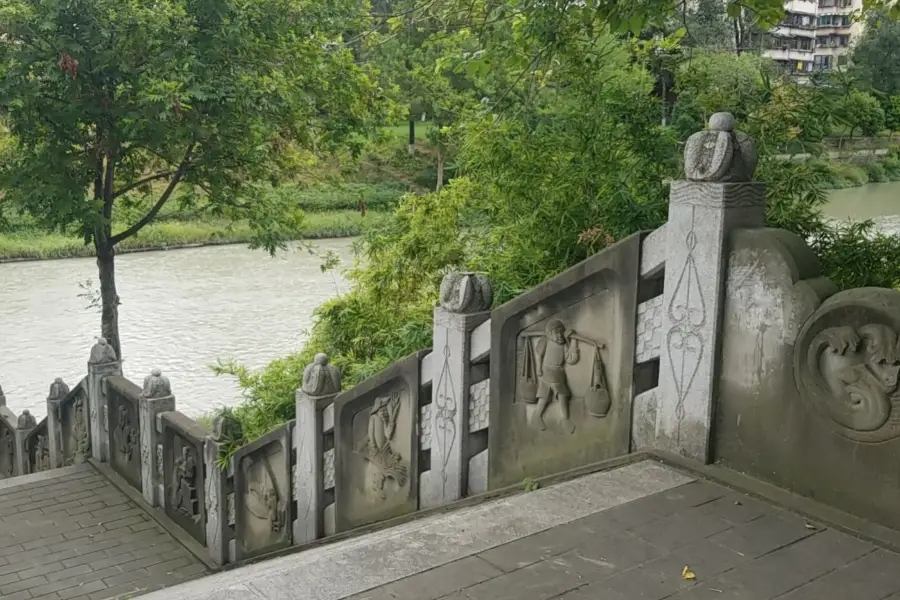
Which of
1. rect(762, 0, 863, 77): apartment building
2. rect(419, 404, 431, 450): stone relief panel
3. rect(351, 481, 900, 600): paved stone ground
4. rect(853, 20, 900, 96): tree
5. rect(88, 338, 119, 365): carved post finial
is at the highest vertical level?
rect(762, 0, 863, 77): apartment building

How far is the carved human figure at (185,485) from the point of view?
7.96 metres

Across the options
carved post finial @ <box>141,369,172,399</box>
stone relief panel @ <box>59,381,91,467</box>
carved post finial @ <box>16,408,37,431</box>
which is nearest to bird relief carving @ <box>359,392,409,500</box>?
carved post finial @ <box>141,369,172,399</box>

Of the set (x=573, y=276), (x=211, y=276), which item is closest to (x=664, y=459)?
(x=573, y=276)

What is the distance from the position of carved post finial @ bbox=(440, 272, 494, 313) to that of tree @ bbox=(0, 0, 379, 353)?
249 inches

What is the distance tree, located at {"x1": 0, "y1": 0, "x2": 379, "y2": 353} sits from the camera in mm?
10516

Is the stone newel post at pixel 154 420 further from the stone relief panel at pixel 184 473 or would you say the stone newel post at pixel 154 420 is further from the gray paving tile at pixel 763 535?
the gray paving tile at pixel 763 535

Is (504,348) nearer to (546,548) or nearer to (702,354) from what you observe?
(702,354)

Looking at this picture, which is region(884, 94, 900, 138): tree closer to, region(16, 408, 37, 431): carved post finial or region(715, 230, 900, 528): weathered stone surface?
region(715, 230, 900, 528): weathered stone surface

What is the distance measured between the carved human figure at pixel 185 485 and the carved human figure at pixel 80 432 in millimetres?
2390

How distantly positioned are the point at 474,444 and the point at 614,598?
7.27ft

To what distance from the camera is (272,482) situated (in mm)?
7008

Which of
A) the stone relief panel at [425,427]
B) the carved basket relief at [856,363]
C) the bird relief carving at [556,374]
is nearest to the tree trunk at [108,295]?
the stone relief panel at [425,427]

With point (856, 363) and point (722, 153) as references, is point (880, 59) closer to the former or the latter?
point (722, 153)

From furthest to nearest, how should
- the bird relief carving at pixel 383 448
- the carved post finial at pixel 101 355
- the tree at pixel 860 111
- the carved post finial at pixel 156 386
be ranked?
the carved post finial at pixel 101 355
the carved post finial at pixel 156 386
the bird relief carving at pixel 383 448
the tree at pixel 860 111
